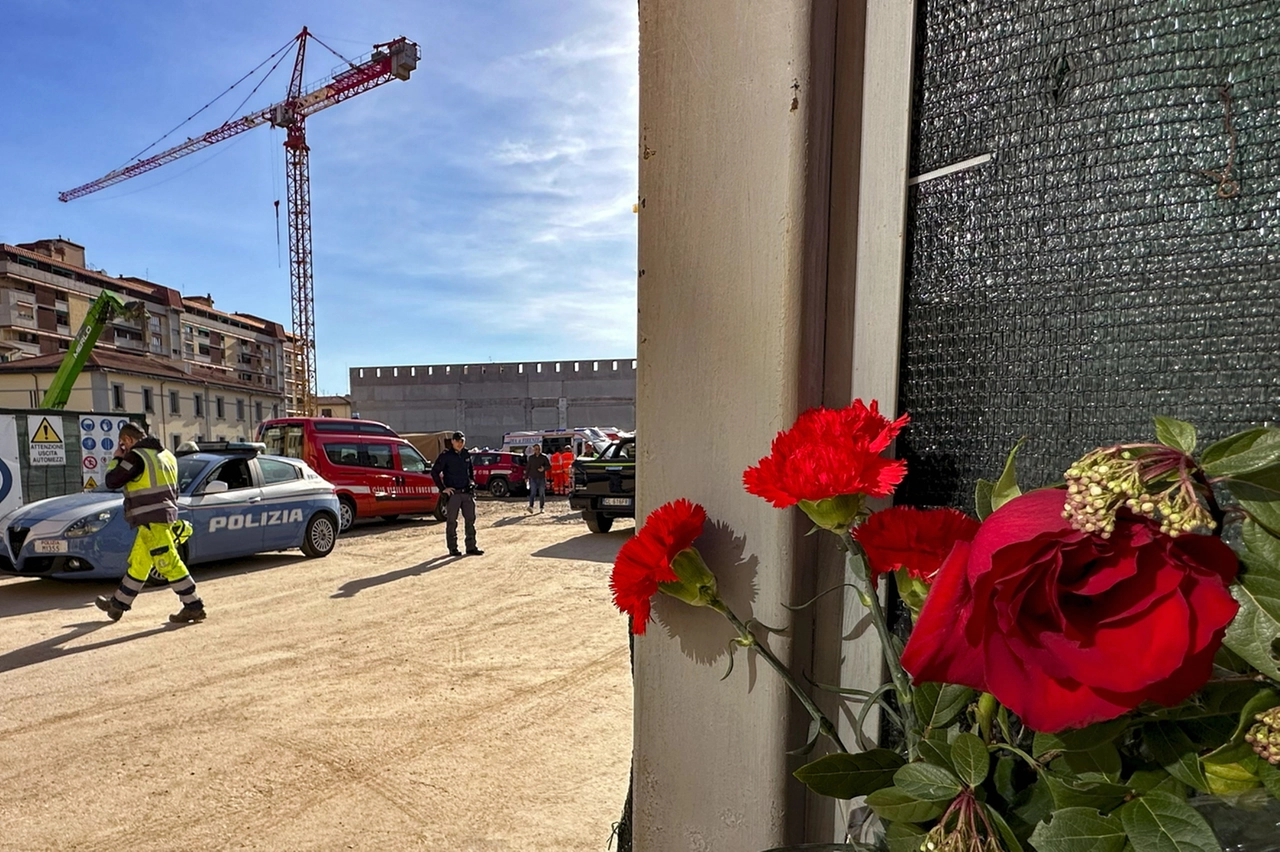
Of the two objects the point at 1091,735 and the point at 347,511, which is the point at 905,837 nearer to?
the point at 1091,735

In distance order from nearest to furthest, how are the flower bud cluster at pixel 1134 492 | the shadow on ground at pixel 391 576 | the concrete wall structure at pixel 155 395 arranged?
the flower bud cluster at pixel 1134 492 < the shadow on ground at pixel 391 576 < the concrete wall structure at pixel 155 395

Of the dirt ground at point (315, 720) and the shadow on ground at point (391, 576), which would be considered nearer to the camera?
the dirt ground at point (315, 720)

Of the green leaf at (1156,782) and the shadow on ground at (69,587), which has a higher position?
the green leaf at (1156,782)

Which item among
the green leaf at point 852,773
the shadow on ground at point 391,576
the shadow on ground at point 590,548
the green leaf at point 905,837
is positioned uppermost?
the green leaf at point 852,773

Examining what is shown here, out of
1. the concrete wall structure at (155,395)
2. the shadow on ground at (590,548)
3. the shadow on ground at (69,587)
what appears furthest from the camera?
the concrete wall structure at (155,395)

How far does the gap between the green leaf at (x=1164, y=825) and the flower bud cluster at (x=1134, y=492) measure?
0.60 ft

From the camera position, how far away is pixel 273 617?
5.90 meters

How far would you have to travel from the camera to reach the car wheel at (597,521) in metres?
11.3

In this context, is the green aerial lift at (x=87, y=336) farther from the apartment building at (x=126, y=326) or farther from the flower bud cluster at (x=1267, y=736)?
the apartment building at (x=126, y=326)

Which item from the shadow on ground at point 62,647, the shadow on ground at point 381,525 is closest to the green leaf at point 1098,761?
the shadow on ground at point 62,647

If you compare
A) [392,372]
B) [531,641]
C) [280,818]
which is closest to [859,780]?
[280,818]

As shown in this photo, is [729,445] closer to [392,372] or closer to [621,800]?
[621,800]

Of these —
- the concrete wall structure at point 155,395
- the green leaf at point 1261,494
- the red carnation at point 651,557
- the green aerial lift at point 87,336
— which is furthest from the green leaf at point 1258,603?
the concrete wall structure at point 155,395

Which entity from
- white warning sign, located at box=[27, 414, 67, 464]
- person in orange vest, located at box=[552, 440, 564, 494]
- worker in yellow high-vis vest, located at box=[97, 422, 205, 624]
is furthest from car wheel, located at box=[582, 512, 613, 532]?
person in orange vest, located at box=[552, 440, 564, 494]
